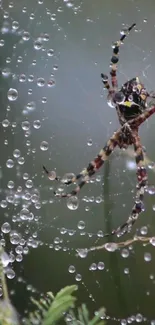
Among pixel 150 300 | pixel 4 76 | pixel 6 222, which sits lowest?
pixel 150 300

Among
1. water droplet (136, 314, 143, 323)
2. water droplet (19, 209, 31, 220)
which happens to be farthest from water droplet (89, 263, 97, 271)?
water droplet (19, 209, 31, 220)

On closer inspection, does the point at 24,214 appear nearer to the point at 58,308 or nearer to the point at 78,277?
the point at 78,277

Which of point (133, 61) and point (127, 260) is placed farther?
point (127, 260)

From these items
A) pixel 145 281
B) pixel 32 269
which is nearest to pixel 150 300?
Answer: pixel 145 281

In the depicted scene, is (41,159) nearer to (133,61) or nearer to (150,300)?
(133,61)

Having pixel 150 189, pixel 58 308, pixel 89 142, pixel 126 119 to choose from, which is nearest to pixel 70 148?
pixel 89 142

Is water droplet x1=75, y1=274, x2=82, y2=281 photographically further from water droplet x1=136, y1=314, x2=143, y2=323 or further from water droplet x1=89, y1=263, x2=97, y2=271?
water droplet x1=136, y1=314, x2=143, y2=323

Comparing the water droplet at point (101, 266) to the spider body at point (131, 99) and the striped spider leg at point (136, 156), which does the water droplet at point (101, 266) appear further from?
the spider body at point (131, 99)

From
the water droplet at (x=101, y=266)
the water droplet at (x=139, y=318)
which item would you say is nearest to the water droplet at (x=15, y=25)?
the water droplet at (x=101, y=266)
